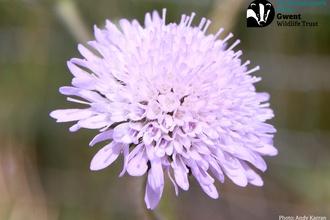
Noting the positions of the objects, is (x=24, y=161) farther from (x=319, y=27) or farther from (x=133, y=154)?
(x=319, y=27)

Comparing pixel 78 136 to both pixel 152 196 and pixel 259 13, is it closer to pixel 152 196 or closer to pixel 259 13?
pixel 152 196

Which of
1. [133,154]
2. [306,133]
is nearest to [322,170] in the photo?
[306,133]

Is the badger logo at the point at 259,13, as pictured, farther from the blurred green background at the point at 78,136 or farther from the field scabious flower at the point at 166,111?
the field scabious flower at the point at 166,111

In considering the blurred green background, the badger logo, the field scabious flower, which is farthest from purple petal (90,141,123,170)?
the badger logo

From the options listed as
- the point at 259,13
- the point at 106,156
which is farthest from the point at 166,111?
the point at 259,13

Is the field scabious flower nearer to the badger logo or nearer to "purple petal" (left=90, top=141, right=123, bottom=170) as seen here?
"purple petal" (left=90, top=141, right=123, bottom=170)

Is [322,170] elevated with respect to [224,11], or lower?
lower
